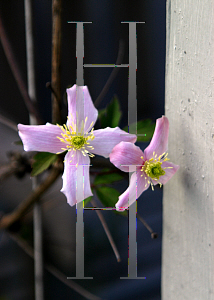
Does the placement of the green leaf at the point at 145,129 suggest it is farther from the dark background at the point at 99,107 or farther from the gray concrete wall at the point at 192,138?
the dark background at the point at 99,107

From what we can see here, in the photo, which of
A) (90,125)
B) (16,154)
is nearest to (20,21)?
(16,154)

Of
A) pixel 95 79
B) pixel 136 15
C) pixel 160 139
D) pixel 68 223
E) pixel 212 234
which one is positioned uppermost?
pixel 136 15

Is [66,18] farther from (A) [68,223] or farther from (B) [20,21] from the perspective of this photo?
(A) [68,223]

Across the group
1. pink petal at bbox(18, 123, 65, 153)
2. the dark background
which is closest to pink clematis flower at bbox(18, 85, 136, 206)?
pink petal at bbox(18, 123, 65, 153)

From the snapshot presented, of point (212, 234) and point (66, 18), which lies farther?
point (66, 18)

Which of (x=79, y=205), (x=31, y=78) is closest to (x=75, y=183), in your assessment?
(x=79, y=205)

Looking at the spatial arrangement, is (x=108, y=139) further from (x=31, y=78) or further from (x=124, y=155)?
(x=31, y=78)

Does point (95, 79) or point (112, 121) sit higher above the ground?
point (95, 79)
